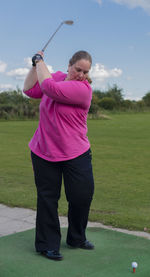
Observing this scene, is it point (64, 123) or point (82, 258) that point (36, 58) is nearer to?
point (64, 123)

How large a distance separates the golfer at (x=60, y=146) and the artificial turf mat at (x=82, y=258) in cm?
18

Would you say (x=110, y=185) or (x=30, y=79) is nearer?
(x=30, y=79)

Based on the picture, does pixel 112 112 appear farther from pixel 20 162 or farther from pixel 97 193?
pixel 97 193

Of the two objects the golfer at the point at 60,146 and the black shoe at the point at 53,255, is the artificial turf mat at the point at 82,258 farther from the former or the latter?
the golfer at the point at 60,146

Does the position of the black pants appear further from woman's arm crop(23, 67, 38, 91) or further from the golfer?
woman's arm crop(23, 67, 38, 91)

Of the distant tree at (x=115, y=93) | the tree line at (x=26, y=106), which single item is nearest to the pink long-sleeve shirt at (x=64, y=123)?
the tree line at (x=26, y=106)

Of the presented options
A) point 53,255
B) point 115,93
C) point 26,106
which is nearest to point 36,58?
point 53,255

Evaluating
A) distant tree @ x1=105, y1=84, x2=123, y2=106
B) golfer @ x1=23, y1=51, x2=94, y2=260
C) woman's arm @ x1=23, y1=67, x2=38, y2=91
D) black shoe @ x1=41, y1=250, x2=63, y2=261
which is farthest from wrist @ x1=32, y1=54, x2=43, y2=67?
distant tree @ x1=105, y1=84, x2=123, y2=106

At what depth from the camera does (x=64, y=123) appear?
12.9 ft

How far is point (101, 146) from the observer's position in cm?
1566

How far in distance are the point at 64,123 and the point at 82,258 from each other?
132cm

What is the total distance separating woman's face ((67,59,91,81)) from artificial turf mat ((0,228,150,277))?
5.66ft

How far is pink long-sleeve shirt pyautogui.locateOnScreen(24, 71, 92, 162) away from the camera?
Answer: 12.5 feet

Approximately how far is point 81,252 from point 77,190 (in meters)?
0.68
